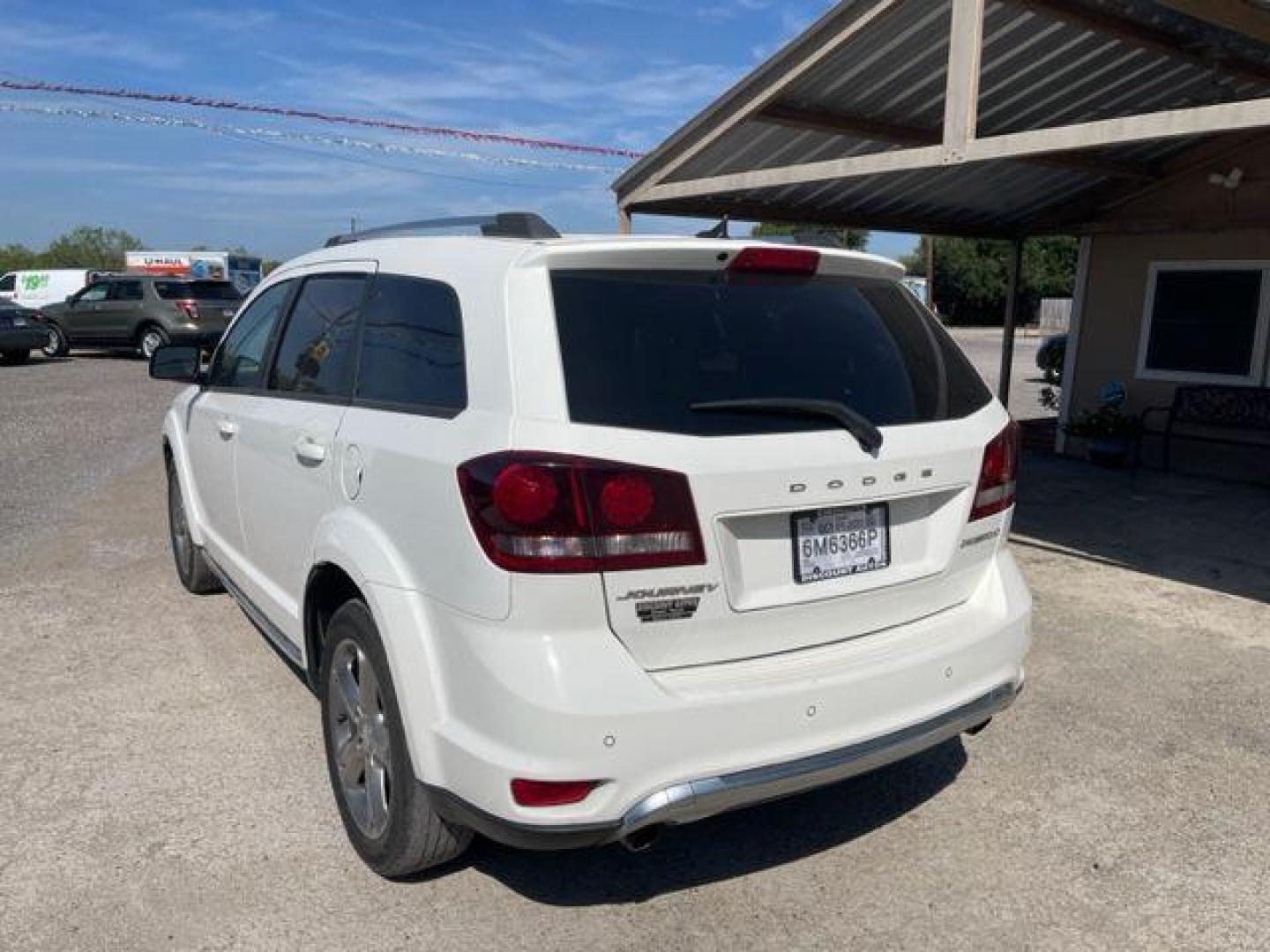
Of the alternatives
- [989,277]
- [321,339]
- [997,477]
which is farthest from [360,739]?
[989,277]

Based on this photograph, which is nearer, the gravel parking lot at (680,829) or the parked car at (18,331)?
the gravel parking lot at (680,829)

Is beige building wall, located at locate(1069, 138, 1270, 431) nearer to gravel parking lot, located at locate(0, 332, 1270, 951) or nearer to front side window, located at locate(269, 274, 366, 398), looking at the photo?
gravel parking lot, located at locate(0, 332, 1270, 951)

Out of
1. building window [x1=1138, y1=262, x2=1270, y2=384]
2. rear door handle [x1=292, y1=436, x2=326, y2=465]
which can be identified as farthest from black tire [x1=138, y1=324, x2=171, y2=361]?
rear door handle [x1=292, y1=436, x2=326, y2=465]

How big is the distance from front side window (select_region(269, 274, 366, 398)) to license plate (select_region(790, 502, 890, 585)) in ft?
5.08

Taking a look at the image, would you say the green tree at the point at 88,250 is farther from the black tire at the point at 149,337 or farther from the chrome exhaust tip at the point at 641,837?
the chrome exhaust tip at the point at 641,837

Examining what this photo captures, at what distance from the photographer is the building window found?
9.42 meters

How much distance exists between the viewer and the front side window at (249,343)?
13.4ft

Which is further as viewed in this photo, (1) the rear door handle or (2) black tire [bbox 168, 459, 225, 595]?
(2) black tire [bbox 168, 459, 225, 595]

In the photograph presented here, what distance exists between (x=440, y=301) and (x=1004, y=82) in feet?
21.1

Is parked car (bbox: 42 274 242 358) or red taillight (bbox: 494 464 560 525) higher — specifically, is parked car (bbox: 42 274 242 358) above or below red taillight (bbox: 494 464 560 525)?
below

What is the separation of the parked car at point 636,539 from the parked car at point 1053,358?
12334 millimetres

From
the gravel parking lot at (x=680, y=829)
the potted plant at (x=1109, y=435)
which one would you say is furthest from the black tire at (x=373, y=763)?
the potted plant at (x=1109, y=435)

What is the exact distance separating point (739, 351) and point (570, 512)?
692 millimetres

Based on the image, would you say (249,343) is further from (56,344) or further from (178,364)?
(56,344)
